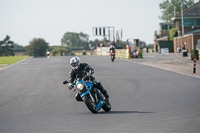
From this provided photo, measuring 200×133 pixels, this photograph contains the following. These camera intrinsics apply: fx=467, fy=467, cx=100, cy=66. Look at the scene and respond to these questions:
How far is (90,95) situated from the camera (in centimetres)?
1188

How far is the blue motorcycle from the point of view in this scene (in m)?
11.7

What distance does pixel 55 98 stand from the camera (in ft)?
54.3

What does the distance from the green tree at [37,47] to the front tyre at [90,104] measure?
419 feet

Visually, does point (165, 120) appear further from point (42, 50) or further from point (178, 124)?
point (42, 50)

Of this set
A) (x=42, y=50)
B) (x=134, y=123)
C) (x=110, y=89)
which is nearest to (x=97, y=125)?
(x=134, y=123)

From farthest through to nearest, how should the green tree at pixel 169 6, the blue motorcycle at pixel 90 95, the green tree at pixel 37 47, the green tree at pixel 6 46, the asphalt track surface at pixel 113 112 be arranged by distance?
the green tree at pixel 6 46 < the green tree at pixel 37 47 < the green tree at pixel 169 6 < the blue motorcycle at pixel 90 95 < the asphalt track surface at pixel 113 112

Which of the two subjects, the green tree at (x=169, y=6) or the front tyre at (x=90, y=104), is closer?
the front tyre at (x=90, y=104)

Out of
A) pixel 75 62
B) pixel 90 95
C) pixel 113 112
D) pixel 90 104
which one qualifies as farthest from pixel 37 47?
pixel 90 104

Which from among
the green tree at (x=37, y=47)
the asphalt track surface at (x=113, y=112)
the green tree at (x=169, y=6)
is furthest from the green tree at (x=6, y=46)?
the asphalt track surface at (x=113, y=112)

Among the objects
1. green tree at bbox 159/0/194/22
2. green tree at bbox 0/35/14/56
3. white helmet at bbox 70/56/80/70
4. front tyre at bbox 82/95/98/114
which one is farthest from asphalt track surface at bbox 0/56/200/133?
green tree at bbox 0/35/14/56

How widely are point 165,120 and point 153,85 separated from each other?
34.1 feet

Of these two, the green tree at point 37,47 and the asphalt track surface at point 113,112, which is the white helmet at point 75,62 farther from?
the green tree at point 37,47

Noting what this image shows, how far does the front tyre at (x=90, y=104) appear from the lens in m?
11.7

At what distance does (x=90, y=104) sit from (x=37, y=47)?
424ft
